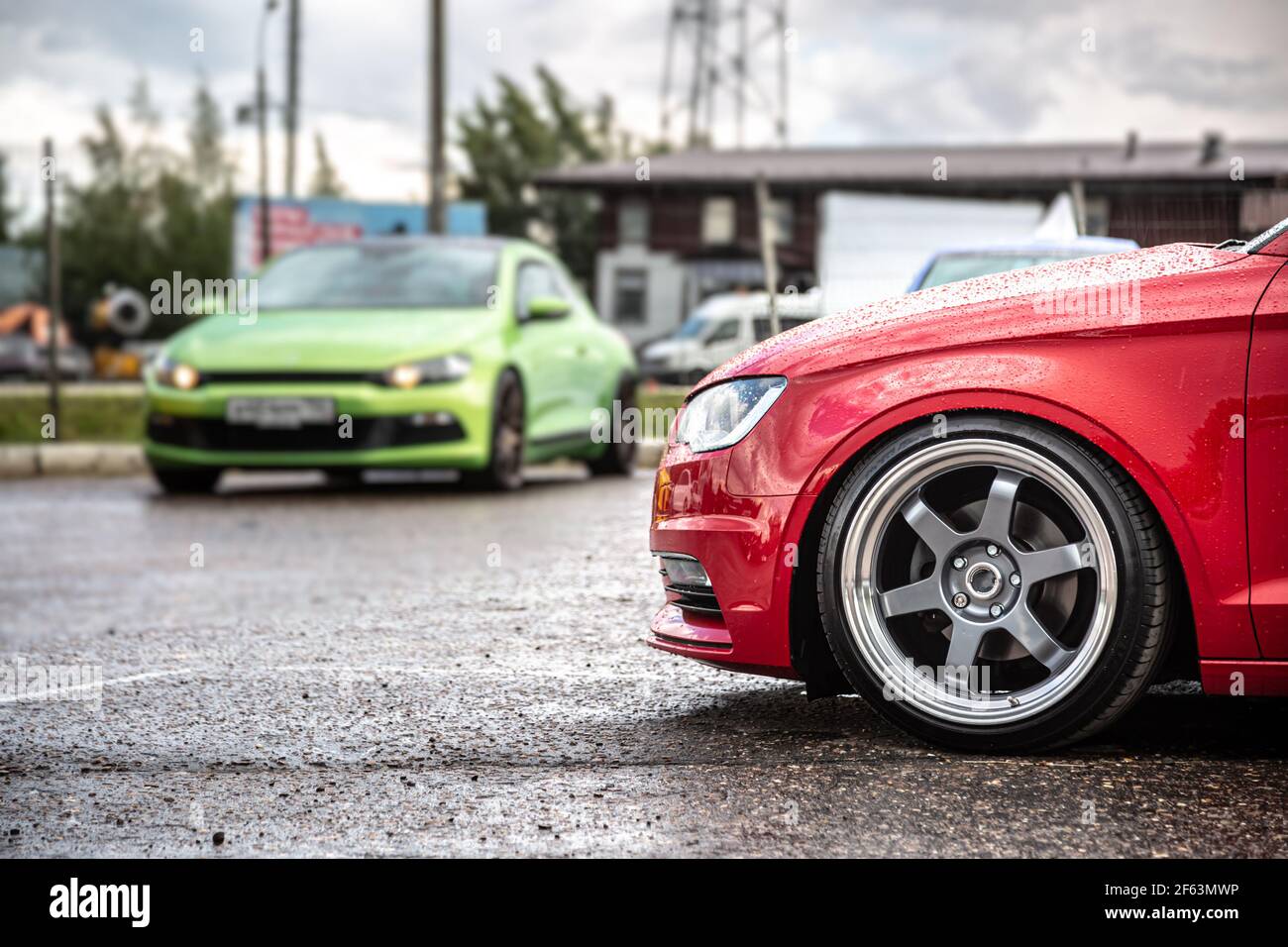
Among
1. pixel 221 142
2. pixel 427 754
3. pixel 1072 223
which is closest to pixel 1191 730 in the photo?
pixel 427 754

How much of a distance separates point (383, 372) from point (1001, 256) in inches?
142

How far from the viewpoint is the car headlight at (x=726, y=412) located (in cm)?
382

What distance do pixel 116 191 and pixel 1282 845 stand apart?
61.3m

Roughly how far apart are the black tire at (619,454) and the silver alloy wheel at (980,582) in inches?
333

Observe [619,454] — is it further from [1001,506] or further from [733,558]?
[1001,506]

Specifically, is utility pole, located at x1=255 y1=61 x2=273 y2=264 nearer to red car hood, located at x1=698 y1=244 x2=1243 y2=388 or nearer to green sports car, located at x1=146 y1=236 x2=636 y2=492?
green sports car, located at x1=146 y1=236 x2=636 y2=492

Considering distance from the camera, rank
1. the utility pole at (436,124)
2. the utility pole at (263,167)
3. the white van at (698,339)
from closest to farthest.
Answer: the utility pole at (436,124) < the white van at (698,339) < the utility pole at (263,167)

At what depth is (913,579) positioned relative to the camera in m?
3.73

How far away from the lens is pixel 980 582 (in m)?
3.64

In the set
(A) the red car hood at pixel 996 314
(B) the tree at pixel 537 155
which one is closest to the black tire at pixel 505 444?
(A) the red car hood at pixel 996 314

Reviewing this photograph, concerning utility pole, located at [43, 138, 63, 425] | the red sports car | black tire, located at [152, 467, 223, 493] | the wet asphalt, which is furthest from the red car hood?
utility pole, located at [43, 138, 63, 425]

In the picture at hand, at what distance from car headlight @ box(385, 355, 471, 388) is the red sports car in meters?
6.46

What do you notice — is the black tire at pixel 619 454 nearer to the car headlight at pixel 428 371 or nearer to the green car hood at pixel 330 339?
the green car hood at pixel 330 339

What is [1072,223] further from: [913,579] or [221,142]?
[221,142]
